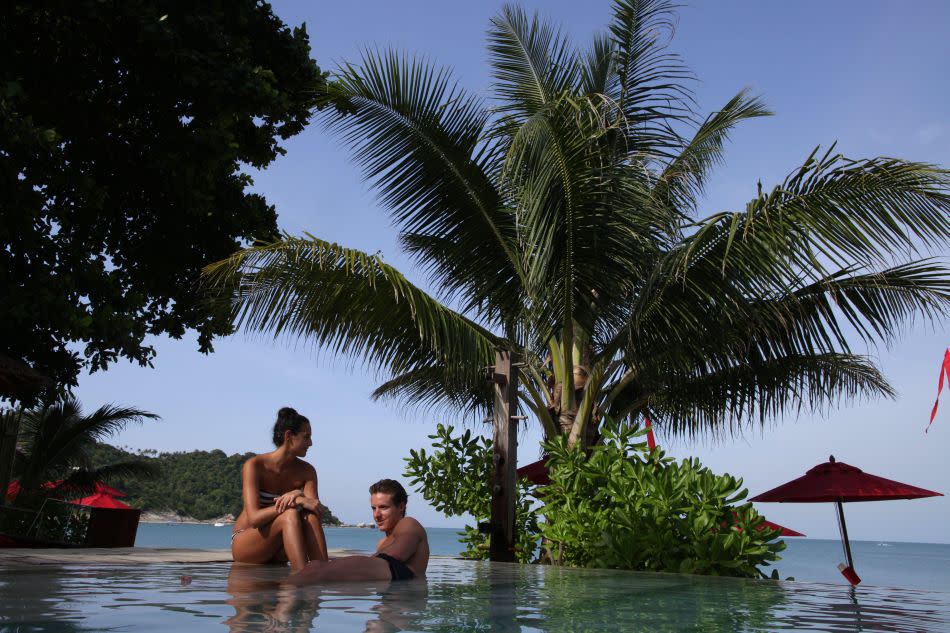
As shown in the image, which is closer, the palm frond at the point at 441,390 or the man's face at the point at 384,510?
the man's face at the point at 384,510

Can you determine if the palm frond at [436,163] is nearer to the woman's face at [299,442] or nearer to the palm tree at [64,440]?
the woman's face at [299,442]

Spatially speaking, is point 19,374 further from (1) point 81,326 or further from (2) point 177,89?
(2) point 177,89

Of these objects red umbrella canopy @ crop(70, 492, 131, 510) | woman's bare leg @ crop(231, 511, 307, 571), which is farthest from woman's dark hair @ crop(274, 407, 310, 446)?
red umbrella canopy @ crop(70, 492, 131, 510)

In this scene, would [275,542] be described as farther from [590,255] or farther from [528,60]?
[528,60]

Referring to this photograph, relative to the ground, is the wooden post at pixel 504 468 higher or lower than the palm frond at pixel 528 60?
lower

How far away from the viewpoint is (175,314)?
33.9 ft

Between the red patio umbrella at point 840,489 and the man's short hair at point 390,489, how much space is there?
5.08 m

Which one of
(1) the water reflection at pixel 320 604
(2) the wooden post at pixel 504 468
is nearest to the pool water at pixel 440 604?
(1) the water reflection at pixel 320 604

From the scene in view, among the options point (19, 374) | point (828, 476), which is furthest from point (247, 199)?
point (828, 476)

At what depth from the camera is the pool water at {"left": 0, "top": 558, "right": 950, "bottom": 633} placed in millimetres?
2660

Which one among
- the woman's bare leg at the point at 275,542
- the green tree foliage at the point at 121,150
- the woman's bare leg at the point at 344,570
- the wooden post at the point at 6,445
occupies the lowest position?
the woman's bare leg at the point at 344,570

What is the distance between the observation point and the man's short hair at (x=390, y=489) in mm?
4781

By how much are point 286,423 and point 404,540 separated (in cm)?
121

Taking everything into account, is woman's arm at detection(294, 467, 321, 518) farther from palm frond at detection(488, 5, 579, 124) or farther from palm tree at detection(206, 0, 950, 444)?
palm frond at detection(488, 5, 579, 124)
